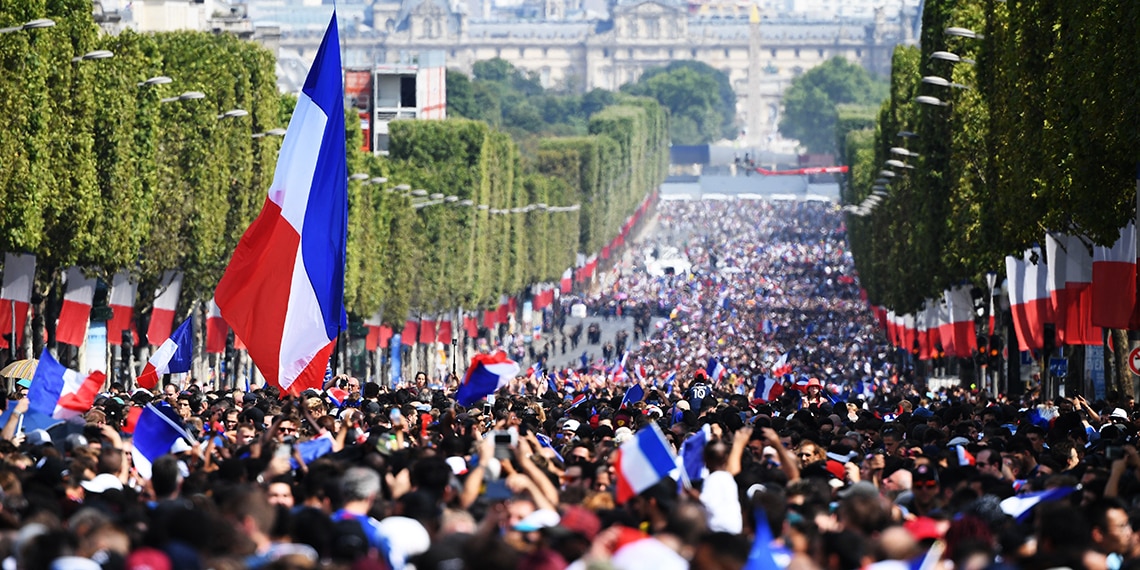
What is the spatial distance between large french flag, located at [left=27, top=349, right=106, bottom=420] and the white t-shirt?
7484mm

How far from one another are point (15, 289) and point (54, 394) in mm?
19614

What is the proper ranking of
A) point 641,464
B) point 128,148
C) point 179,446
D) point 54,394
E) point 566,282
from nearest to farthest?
point 641,464
point 179,446
point 54,394
point 128,148
point 566,282

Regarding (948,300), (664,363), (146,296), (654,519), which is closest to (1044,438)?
(654,519)

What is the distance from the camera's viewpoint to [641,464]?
51.2 feet

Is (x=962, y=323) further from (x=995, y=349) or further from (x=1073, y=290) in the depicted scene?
(x=1073, y=290)

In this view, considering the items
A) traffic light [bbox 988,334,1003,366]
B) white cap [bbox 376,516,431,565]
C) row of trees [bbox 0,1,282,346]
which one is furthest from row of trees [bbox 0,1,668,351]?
white cap [bbox 376,516,431,565]

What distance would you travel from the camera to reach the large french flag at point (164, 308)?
50.5 meters

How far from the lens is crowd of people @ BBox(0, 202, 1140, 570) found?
12.2 meters

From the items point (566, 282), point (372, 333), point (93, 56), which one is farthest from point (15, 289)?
point (566, 282)

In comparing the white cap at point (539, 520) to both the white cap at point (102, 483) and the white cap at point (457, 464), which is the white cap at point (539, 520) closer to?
the white cap at point (457, 464)

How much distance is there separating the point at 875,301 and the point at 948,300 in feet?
112

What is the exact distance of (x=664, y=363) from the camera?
79.9 meters

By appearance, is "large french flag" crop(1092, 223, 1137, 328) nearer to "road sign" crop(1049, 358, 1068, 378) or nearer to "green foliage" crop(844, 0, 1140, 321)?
"green foliage" crop(844, 0, 1140, 321)

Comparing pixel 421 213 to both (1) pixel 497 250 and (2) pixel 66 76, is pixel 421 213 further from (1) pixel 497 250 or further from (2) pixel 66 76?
(2) pixel 66 76
